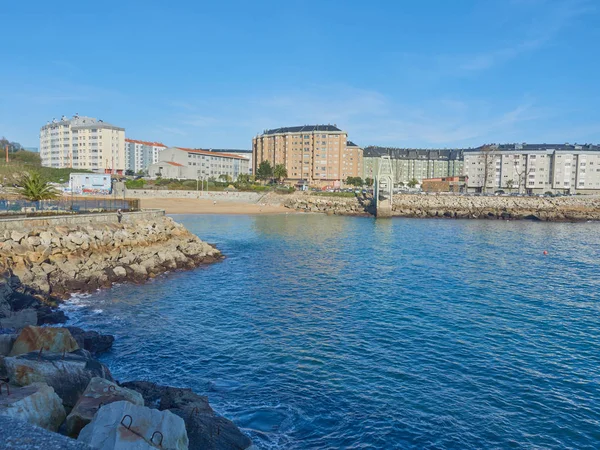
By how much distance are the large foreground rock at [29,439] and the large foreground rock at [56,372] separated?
294 centimetres

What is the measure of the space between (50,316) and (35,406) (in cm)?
1351

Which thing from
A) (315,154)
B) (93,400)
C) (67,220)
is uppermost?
(315,154)

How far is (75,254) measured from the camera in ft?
98.1

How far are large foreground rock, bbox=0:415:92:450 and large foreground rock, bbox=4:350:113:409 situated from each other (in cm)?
294

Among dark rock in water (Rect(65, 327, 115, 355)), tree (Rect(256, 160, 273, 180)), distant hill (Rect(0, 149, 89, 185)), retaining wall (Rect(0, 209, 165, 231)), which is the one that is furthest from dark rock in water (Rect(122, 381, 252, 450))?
tree (Rect(256, 160, 273, 180))

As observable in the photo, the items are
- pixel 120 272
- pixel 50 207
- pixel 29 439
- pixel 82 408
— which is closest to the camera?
pixel 29 439

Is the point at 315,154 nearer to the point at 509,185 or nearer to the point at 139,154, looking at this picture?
the point at 509,185

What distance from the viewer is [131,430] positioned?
771cm

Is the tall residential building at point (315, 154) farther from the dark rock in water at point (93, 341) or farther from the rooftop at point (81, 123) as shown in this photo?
the dark rock in water at point (93, 341)

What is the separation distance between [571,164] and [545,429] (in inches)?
5977

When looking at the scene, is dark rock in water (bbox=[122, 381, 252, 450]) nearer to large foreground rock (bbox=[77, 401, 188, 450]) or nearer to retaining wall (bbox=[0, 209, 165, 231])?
large foreground rock (bbox=[77, 401, 188, 450])

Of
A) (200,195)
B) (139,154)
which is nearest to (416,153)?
(139,154)

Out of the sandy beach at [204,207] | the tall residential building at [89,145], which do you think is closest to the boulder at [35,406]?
the sandy beach at [204,207]

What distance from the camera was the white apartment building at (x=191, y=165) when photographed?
135500mm
